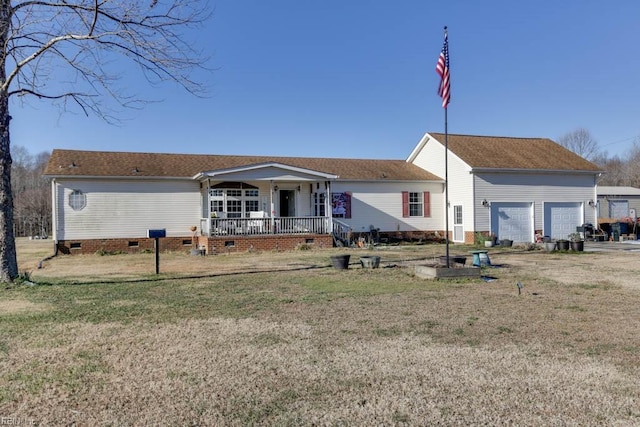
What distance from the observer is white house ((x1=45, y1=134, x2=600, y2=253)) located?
20.3 m

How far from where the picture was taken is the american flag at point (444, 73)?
11.5m

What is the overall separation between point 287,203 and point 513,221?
11621 mm

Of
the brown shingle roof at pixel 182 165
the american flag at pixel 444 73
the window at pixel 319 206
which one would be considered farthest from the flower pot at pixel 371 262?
the window at pixel 319 206

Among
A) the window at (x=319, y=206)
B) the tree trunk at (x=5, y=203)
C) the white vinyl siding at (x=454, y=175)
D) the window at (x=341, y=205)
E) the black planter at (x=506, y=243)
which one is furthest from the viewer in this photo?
the window at (x=319, y=206)

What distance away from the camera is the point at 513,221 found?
23828 mm

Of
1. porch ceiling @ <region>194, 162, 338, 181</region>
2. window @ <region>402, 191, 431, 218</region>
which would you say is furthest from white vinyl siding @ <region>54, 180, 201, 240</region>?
window @ <region>402, 191, 431, 218</region>

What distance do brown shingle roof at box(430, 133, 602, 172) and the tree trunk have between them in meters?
18.9

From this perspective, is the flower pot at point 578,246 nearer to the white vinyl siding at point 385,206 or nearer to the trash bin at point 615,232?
the white vinyl siding at point 385,206

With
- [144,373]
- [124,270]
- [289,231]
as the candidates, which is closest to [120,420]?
[144,373]

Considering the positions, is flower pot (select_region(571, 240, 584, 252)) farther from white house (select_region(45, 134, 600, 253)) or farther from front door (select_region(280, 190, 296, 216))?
front door (select_region(280, 190, 296, 216))

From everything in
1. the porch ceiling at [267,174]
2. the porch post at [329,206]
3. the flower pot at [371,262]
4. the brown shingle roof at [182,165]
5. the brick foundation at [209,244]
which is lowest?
the flower pot at [371,262]

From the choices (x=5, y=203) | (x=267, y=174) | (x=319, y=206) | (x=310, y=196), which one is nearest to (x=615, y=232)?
(x=319, y=206)

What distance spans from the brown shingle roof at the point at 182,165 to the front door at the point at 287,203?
1507 mm

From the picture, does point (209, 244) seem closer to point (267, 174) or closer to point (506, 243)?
point (267, 174)
